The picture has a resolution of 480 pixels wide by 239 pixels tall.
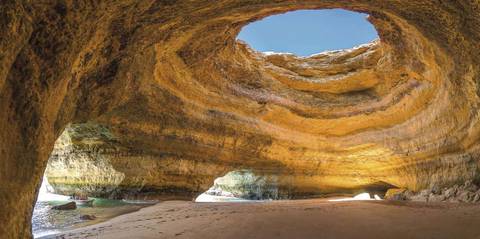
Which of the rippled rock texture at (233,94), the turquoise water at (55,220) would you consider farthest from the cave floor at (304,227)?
the rippled rock texture at (233,94)

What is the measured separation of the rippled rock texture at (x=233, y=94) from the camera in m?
3.30

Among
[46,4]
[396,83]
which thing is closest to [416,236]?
[46,4]

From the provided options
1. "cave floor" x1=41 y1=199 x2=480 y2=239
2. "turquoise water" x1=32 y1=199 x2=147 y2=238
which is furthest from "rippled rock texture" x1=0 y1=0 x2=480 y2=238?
"turquoise water" x1=32 y1=199 x2=147 y2=238

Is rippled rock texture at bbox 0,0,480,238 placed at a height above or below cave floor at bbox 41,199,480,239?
above

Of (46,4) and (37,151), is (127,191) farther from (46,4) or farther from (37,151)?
(46,4)

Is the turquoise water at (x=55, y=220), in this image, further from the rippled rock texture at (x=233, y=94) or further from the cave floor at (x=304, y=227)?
the rippled rock texture at (x=233, y=94)

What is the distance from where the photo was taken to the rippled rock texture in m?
3.30

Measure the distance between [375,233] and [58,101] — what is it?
393 centimetres

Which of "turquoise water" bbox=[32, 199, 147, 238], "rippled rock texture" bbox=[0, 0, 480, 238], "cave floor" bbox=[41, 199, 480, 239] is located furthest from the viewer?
"turquoise water" bbox=[32, 199, 147, 238]

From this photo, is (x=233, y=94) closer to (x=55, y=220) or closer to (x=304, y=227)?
(x=55, y=220)

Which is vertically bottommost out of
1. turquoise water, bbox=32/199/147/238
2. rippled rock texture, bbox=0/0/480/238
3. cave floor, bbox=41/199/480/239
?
turquoise water, bbox=32/199/147/238

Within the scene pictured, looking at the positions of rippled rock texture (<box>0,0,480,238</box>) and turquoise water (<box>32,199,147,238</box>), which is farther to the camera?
turquoise water (<box>32,199,147,238</box>)

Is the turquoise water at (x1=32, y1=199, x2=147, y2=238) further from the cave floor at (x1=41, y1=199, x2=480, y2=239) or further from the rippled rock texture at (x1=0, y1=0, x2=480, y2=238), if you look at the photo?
the rippled rock texture at (x1=0, y1=0, x2=480, y2=238)

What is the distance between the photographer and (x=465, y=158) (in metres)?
8.75
